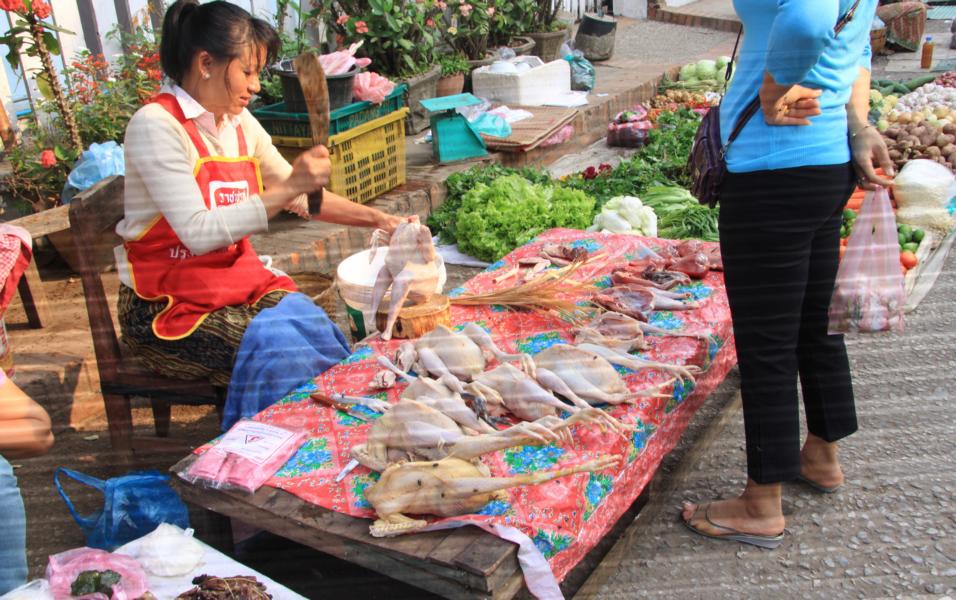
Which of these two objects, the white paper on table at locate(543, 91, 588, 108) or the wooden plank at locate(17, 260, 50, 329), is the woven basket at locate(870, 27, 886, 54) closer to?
the white paper on table at locate(543, 91, 588, 108)

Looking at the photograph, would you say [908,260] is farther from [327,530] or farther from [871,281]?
[327,530]

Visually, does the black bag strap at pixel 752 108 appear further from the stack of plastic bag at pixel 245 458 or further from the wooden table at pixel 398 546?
the stack of plastic bag at pixel 245 458

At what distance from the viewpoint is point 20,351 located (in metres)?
3.18

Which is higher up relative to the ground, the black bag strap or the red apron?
the black bag strap

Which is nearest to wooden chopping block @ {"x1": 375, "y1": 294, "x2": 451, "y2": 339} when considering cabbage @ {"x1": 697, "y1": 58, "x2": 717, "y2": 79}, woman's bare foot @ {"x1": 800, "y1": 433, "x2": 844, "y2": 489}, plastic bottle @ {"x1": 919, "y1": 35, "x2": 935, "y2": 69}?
woman's bare foot @ {"x1": 800, "y1": 433, "x2": 844, "y2": 489}

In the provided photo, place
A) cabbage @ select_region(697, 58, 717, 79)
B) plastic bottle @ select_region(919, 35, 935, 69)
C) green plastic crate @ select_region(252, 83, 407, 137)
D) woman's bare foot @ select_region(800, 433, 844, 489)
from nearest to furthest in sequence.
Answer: woman's bare foot @ select_region(800, 433, 844, 489)
green plastic crate @ select_region(252, 83, 407, 137)
cabbage @ select_region(697, 58, 717, 79)
plastic bottle @ select_region(919, 35, 935, 69)

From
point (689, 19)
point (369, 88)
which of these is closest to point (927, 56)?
point (689, 19)

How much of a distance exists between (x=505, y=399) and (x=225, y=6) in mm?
1341

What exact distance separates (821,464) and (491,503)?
4.23 ft

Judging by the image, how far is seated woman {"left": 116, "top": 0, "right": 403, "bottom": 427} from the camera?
2.25m

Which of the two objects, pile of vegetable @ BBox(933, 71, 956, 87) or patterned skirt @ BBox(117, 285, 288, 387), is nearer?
patterned skirt @ BBox(117, 285, 288, 387)

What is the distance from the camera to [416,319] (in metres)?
2.57

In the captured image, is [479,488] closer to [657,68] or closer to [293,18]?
[293,18]

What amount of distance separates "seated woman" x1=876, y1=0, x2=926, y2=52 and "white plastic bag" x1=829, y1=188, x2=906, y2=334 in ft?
27.3
